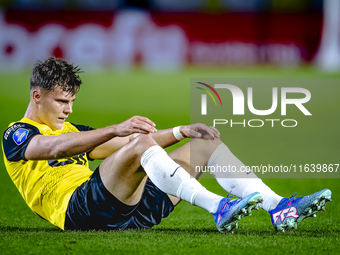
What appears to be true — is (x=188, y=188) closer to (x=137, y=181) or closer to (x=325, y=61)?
(x=137, y=181)

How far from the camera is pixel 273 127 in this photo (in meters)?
11.1

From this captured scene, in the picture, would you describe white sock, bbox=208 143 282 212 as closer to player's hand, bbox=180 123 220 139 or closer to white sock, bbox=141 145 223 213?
player's hand, bbox=180 123 220 139

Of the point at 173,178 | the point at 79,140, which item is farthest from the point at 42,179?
the point at 173,178

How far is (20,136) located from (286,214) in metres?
1.73

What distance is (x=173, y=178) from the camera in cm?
299

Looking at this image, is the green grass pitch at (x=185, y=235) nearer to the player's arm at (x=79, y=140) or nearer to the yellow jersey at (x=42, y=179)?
the yellow jersey at (x=42, y=179)

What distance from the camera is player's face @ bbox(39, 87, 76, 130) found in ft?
11.2

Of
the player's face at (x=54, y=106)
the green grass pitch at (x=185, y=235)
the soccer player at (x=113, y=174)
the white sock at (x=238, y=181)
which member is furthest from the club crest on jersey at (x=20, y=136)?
the white sock at (x=238, y=181)

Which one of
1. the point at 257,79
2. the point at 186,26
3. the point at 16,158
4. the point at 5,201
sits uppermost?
the point at 186,26

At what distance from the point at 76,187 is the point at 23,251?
565 mm

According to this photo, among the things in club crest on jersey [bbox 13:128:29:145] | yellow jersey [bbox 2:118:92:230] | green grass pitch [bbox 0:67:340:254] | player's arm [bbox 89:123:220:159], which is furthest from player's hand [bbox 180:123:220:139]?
club crest on jersey [bbox 13:128:29:145]

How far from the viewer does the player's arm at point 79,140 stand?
297 cm

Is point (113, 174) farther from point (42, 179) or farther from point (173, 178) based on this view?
point (42, 179)

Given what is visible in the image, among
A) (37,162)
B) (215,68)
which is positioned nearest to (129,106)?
(215,68)
